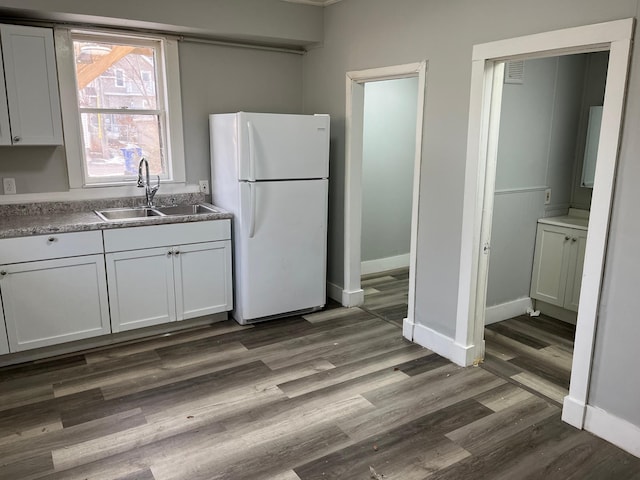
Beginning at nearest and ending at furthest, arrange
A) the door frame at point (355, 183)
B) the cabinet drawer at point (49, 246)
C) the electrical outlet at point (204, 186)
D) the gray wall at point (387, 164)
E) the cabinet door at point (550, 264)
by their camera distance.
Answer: the cabinet drawer at point (49, 246) < the door frame at point (355, 183) < the cabinet door at point (550, 264) < the electrical outlet at point (204, 186) < the gray wall at point (387, 164)

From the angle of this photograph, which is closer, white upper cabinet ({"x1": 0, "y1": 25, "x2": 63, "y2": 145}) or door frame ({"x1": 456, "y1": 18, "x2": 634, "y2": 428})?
door frame ({"x1": 456, "y1": 18, "x2": 634, "y2": 428})

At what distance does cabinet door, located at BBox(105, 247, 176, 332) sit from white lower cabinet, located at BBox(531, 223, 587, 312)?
2.91m

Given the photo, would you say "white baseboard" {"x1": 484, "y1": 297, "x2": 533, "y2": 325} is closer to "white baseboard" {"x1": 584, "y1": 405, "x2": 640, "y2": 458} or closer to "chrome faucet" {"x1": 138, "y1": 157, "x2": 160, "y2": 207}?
"white baseboard" {"x1": 584, "y1": 405, "x2": 640, "y2": 458}

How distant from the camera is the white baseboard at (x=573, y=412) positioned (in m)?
2.52

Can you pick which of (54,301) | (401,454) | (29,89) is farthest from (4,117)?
(401,454)

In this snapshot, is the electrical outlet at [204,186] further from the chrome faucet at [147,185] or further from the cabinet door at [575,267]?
the cabinet door at [575,267]

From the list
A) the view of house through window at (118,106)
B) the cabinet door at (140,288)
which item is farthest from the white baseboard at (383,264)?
the view of house through window at (118,106)

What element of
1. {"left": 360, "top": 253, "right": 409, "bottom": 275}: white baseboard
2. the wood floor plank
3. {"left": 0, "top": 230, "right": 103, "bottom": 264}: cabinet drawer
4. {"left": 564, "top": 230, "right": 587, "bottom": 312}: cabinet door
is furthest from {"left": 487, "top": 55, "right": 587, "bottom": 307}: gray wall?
{"left": 0, "top": 230, "right": 103, "bottom": 264}: cabinet drawer

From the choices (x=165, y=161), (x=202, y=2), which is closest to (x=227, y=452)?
(x=165, y=161)

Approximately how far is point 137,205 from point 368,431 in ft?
8.31

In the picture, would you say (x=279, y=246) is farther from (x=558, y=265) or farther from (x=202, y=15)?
(x=558, y=265)

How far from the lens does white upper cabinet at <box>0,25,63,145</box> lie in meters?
3.08

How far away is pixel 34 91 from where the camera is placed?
10.5ft

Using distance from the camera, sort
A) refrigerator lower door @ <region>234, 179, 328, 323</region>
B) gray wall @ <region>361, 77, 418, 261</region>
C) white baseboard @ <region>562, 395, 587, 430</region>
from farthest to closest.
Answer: gray wall @ <region>361, 77, 418, 261</region>, refrigerator lower door @ <region>234, 179, 328, 323</region>, white baseboard @ <region>562, 395, 587, 430</region>
